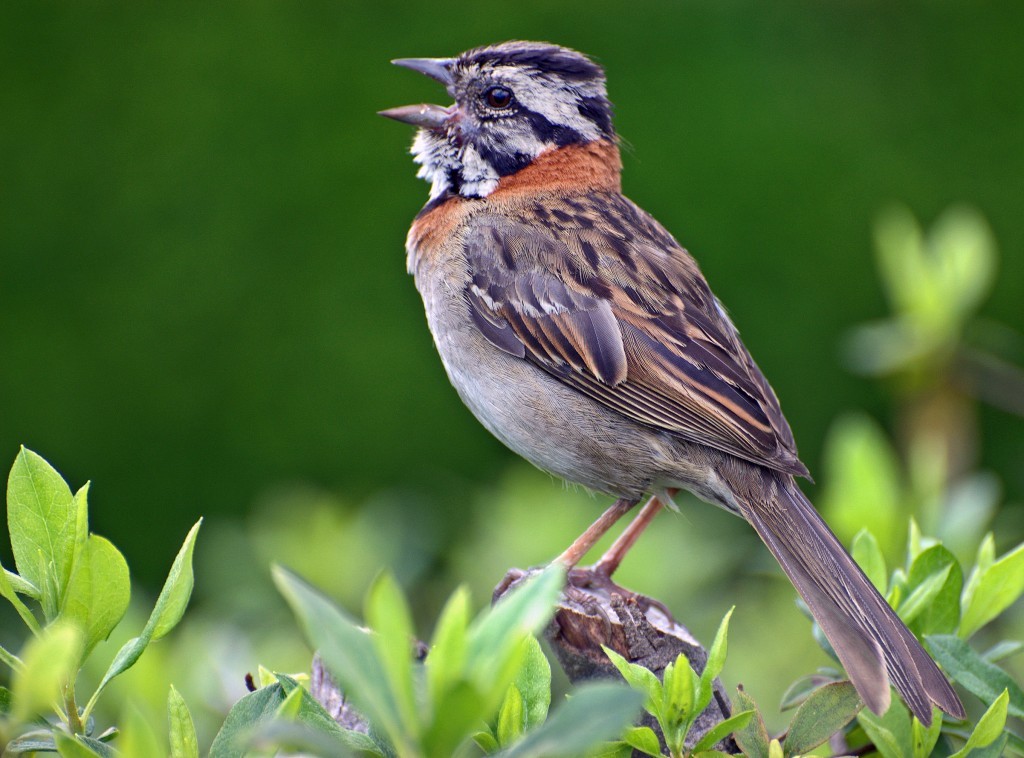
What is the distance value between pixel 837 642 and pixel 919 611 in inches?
5.4

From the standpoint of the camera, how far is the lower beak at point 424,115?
3414mm

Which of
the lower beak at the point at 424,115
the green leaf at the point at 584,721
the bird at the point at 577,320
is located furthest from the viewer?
the lower beak at the point at 424,115

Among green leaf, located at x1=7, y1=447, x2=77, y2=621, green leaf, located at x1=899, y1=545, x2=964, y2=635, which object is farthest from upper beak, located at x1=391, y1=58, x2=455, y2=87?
green leaf, located at x1=7, y1=447, x2=77, y2=621

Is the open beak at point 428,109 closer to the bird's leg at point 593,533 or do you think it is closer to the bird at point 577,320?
the bird at point 577,320


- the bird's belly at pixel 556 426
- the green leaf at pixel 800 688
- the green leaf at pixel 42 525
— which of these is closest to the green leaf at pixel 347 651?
the green leaf at pixel 42 525

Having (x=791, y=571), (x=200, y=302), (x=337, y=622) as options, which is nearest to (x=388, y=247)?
(x=200, y=302)

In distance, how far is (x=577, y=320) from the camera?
3.03m

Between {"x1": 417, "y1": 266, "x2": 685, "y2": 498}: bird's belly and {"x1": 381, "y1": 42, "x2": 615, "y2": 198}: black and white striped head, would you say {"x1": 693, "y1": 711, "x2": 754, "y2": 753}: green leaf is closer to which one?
{"x1": 417, "y1": 266, "x2": 685, "y2": 498}: bird's belly

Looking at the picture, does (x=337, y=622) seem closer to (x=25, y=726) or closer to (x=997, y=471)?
(x=25, y=726)

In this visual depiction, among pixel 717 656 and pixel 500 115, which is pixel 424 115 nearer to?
pixel 500 115

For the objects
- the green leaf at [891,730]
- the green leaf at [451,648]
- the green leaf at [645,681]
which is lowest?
the green leaf at [891,730]

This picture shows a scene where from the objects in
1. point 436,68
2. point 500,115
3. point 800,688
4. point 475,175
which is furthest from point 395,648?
point 436,68

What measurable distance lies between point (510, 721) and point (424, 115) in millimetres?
2259

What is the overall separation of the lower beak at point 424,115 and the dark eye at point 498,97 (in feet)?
0.38
